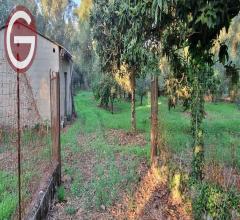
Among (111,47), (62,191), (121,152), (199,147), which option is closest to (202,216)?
(199,147)

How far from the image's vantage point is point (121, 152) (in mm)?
10594

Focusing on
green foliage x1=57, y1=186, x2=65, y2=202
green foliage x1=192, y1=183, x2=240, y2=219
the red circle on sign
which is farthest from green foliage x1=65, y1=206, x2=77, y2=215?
the red circle on sign

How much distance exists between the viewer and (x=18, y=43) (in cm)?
411

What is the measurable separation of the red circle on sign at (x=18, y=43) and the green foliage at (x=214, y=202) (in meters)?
3.15

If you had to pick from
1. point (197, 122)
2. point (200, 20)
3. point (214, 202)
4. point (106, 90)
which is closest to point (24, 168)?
point (197, 122)

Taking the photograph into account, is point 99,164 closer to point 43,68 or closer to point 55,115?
point 55,115

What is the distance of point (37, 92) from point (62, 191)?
866 cm

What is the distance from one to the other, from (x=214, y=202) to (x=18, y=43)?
3.39 metres

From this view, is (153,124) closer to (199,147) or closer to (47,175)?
(199,147)

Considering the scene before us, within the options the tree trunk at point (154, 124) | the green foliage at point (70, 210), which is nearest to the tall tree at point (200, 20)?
the green foliage at point (70, 210)

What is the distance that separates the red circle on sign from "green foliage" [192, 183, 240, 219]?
10.3 ft

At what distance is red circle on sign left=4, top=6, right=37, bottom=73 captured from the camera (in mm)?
3811

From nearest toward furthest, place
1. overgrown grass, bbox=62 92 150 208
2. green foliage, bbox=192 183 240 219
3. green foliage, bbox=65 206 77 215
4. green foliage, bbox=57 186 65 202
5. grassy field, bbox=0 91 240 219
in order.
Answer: green foliage, bbox=192 183 240 219 → green foliage, bbox=65 206 77 215 → grassy field, bbox=0 91 240 219 → green foliage, bbox=57 186 65 202 → overgrown grass, bbox=62 92 150 208

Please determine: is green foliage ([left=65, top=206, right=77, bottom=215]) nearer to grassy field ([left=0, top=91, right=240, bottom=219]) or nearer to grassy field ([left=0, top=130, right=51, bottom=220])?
grassy field ([left=0, top=91, right=240, bottom=219])
